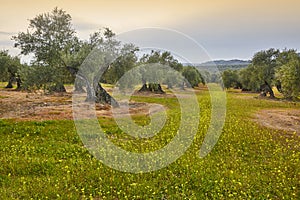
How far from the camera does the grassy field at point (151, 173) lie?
32.8ft

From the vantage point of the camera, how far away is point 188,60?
586 inches

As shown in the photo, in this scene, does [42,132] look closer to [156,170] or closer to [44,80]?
[156,170]

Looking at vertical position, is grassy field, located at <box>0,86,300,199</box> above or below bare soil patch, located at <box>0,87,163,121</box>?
below

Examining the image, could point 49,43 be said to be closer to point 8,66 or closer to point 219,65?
point 8,66

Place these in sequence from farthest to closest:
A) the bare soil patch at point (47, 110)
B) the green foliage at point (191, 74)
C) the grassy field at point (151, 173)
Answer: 1. the green foliage at point (191, 74)
2. the bare soil patch at point (47, 110)
3. the grassy field at point (151, 173)

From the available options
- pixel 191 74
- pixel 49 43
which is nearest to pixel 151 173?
pixel 49 43

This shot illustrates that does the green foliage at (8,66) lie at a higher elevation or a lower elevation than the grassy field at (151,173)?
higher

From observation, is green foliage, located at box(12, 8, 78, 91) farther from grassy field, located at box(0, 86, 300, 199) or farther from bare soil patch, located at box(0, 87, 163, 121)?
grassy field, located at box(0, 86, 300, 199)

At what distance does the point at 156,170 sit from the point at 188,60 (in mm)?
6126

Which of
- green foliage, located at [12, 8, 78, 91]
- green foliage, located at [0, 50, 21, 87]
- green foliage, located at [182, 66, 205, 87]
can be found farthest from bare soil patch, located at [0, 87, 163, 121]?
green foliage, located at [182, 66, 205, 87]

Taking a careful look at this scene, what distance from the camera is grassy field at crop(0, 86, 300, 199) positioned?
998 cm

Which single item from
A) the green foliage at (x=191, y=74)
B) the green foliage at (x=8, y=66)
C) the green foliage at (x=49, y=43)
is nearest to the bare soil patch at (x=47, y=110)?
the green foliage at (x=49, y=43)

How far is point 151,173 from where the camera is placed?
38.7 ft

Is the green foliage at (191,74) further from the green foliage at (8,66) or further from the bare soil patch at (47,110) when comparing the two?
the bare soil patch at (47,110)
